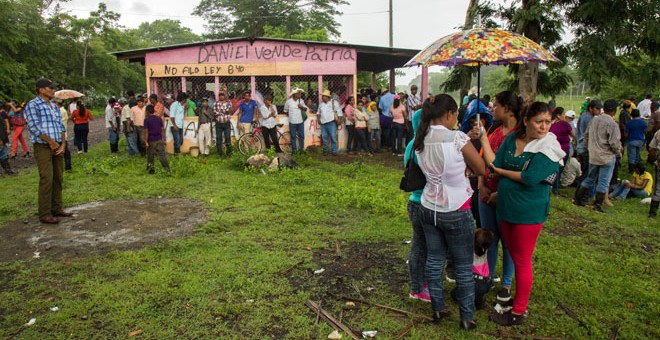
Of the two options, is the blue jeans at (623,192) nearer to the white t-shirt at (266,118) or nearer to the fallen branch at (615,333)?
the fallen branch at (615,333)

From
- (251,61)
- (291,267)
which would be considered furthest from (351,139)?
(291,267)

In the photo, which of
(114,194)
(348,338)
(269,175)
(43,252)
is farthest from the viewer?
(269,175)

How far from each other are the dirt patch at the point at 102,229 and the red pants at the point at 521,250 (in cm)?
405

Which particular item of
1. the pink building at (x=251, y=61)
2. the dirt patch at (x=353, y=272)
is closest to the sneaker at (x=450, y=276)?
the dirt patch at (x=353, y=272)

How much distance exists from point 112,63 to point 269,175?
36.0 m

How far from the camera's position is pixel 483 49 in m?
4.16

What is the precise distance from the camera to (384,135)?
13.7 meters

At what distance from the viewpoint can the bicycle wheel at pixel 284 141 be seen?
13.0m

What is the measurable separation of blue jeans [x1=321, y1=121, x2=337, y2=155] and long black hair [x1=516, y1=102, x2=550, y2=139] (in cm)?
936

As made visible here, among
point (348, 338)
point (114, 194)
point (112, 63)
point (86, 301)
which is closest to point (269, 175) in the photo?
point (114, 194)

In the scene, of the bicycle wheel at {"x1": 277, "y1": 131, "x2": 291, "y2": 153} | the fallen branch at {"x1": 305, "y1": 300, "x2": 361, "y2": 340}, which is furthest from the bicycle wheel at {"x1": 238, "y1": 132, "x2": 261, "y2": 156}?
the fallen branch at {"x1": 305, "y1": 300, "x2": 361, "y2": 340}

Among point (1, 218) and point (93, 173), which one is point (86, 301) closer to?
point (1, 218)

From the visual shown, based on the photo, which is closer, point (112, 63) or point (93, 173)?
point (93, 173)

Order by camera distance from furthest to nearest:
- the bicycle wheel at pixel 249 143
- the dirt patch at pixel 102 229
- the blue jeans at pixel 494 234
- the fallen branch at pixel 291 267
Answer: the bicycle wheel at pixel 249 143 < the dirt patch at pixel 102 229 < the fallen branch at pixel 291 267 < the blue jeans at pixel 494 234
